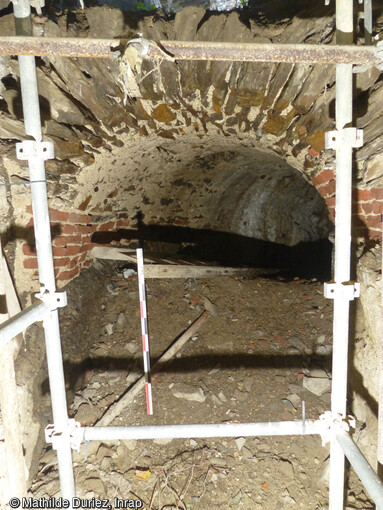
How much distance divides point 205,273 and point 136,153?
176cm

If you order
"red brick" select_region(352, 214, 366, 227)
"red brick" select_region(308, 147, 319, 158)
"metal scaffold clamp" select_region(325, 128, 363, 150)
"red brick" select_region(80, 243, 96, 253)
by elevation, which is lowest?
"red brick" select_region(80, 243, 96, 253)

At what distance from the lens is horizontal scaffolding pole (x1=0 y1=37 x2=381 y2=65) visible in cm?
138

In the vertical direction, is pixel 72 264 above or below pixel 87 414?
above

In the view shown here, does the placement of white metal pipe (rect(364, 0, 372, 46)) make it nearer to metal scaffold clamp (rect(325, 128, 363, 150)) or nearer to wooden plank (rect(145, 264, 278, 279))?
metal scaffold clamp (rect(325, 128, 363, 150))

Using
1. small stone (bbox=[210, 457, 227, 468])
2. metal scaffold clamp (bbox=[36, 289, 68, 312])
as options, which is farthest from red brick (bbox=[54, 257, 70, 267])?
small stone (bbox=[210, 457, 227, 468])

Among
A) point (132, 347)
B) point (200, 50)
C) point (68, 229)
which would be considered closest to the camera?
point (200, 50)

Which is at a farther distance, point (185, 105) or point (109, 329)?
point (109, 329)

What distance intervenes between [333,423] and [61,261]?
2539mm

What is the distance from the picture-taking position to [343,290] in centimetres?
149

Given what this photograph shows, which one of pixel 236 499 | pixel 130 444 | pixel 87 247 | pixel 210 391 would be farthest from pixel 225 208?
pixel 236 499

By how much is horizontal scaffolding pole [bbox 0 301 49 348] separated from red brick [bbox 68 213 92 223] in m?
1.72

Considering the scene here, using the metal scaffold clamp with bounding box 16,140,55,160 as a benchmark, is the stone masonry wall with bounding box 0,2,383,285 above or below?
above

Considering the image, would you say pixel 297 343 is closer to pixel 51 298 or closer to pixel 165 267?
pixel 165 267

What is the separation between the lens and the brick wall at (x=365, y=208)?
2225 mm
